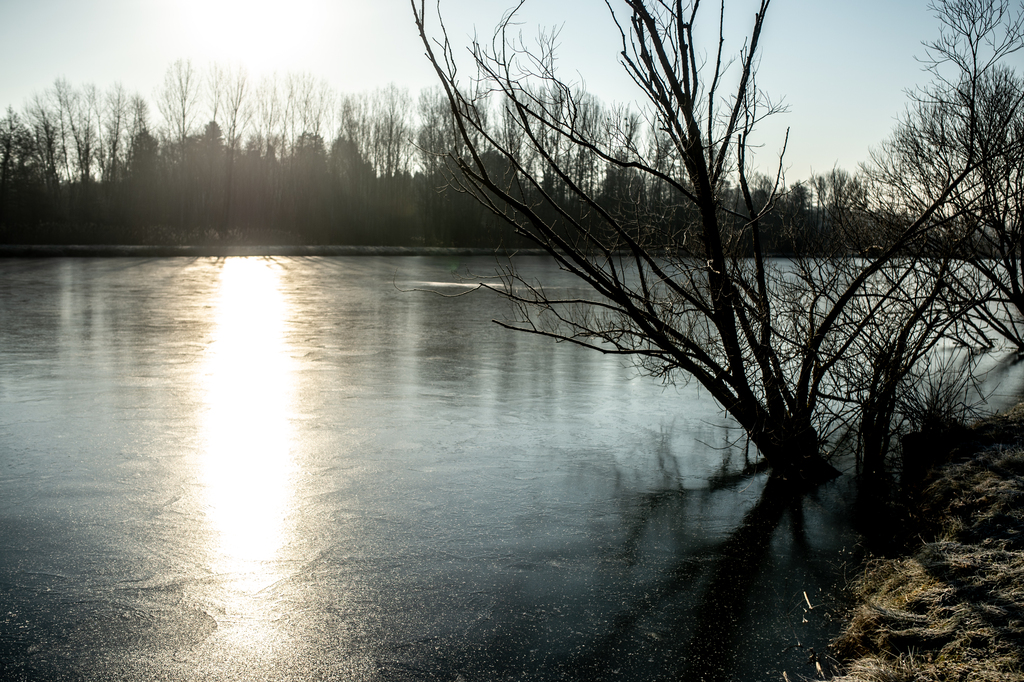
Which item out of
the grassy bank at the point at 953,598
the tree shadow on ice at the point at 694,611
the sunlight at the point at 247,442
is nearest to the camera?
the grassy bank at the point at 953,598

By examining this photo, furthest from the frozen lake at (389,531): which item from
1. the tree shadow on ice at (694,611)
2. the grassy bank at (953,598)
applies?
the grassy bank at (953,598)

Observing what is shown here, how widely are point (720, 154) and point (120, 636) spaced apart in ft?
14.8

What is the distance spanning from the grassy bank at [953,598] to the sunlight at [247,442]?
9.87ft

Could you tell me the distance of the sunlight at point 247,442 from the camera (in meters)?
4.63

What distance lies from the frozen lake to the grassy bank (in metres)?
0.25

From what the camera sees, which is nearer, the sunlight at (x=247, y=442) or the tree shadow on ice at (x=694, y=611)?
the tree shadow on ice at (x=694, y=611)

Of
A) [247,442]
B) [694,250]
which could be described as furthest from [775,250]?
[247,442]

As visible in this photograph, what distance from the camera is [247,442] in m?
6.52

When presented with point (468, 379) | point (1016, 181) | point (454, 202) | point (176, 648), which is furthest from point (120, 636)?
point (454, 202)

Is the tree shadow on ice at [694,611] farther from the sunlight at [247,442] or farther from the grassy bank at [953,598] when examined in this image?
the sunlight at [247,442]

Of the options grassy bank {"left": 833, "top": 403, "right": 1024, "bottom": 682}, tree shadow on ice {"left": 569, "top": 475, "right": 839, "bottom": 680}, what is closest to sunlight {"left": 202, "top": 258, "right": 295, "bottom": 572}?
tree shadow on ice {"left": 569, "top": 475, "right": 839, "bottom": 680}

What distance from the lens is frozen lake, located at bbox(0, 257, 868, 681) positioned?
3.43 meters

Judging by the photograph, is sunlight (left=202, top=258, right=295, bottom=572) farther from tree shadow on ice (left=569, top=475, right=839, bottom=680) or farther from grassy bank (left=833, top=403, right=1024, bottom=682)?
grassy bank (left=833, top=403, right=1024, bottom=682)

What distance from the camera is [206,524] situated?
4746mm
